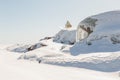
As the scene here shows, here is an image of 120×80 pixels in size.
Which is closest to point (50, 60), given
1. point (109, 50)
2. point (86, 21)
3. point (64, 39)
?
point (109, 50)

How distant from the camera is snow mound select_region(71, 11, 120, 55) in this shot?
22.8 meters

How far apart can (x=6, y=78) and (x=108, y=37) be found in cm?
1396

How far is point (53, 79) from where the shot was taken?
12.6 meters

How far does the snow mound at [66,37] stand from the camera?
145 feet

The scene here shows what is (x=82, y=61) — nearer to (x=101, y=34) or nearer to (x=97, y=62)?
(x=97, y=62)

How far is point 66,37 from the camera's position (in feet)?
153

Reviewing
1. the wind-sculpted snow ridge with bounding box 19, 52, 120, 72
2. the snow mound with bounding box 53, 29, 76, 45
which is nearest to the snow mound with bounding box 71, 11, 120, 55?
the wind-sculpted snow ridge with bounding box 19, 52, 120, 72

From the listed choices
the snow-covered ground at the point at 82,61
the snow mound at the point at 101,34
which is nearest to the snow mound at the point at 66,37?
the snow-covered ground at the point at 82,61

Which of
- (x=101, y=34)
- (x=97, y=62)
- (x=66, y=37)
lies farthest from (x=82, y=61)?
(x=66, y=37)

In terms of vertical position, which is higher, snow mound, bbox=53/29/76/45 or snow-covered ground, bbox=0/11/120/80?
snow mound, bbox=53/29/76/45

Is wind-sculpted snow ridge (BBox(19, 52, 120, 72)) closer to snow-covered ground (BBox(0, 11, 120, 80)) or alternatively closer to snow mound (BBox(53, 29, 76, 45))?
snow-covered ground (BBox(0, 11, 120, 80))

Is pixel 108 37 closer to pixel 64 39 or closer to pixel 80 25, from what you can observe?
pixel 80 25

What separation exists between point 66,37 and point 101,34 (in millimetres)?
21856

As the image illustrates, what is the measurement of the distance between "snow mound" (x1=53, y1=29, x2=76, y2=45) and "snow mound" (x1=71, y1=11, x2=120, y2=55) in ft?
44.2
